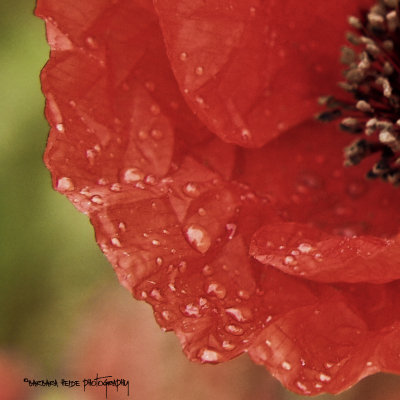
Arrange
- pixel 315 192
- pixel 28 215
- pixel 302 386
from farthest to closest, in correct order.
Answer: pixel 28 215 → pixel 315 192 → pixel 302 386

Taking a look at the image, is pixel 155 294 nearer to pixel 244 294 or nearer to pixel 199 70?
pixel 244 294

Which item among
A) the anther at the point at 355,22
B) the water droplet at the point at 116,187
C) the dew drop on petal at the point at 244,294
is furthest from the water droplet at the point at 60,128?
the anther at the point at 355,22

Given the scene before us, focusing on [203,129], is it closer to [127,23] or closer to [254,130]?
[254,130]

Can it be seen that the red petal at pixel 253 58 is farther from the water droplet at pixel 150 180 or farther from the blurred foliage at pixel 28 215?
the blurred foliage at pixel 28 215

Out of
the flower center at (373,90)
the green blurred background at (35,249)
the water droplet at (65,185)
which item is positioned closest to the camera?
the water droplet at (65,185)

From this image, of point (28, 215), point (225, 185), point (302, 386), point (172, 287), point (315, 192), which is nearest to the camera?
point (302, 386)

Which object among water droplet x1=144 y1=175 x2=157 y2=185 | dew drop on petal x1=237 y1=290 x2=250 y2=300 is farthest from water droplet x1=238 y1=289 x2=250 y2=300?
water droplet x1=144 y1=175 x2=157 y2=185

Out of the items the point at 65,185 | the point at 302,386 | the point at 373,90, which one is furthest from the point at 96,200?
the point at 373,90
